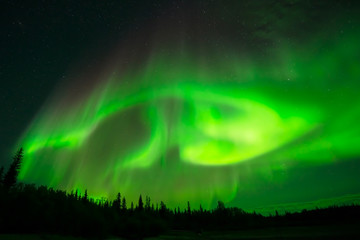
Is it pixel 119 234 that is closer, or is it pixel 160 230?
pixel 119 234

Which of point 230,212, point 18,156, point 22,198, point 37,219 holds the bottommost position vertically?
point 37,219

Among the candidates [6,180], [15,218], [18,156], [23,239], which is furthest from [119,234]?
[18,156]

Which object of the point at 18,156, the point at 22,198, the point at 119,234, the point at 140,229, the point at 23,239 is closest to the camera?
the point at 23,239

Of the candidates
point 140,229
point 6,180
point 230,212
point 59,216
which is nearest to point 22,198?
point 59,216

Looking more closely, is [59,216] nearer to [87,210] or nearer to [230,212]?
[87,210]

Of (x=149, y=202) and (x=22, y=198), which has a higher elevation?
(x=149, y=202)

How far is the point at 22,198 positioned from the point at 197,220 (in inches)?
4618

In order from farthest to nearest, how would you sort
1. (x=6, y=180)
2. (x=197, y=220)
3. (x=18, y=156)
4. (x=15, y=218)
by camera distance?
(x=197, y=220) < (x=18, y=156) < (x=6, y=180) < (x=15, y=218)

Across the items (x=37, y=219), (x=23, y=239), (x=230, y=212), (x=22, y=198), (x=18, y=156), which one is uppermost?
(x=18, y=156)

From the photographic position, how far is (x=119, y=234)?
38.7m

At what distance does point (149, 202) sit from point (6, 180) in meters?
120

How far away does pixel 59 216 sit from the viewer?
2808 centimetres

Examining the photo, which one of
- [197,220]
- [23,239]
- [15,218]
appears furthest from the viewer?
[197,220]

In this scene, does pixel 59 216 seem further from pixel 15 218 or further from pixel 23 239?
pixel 23 239
